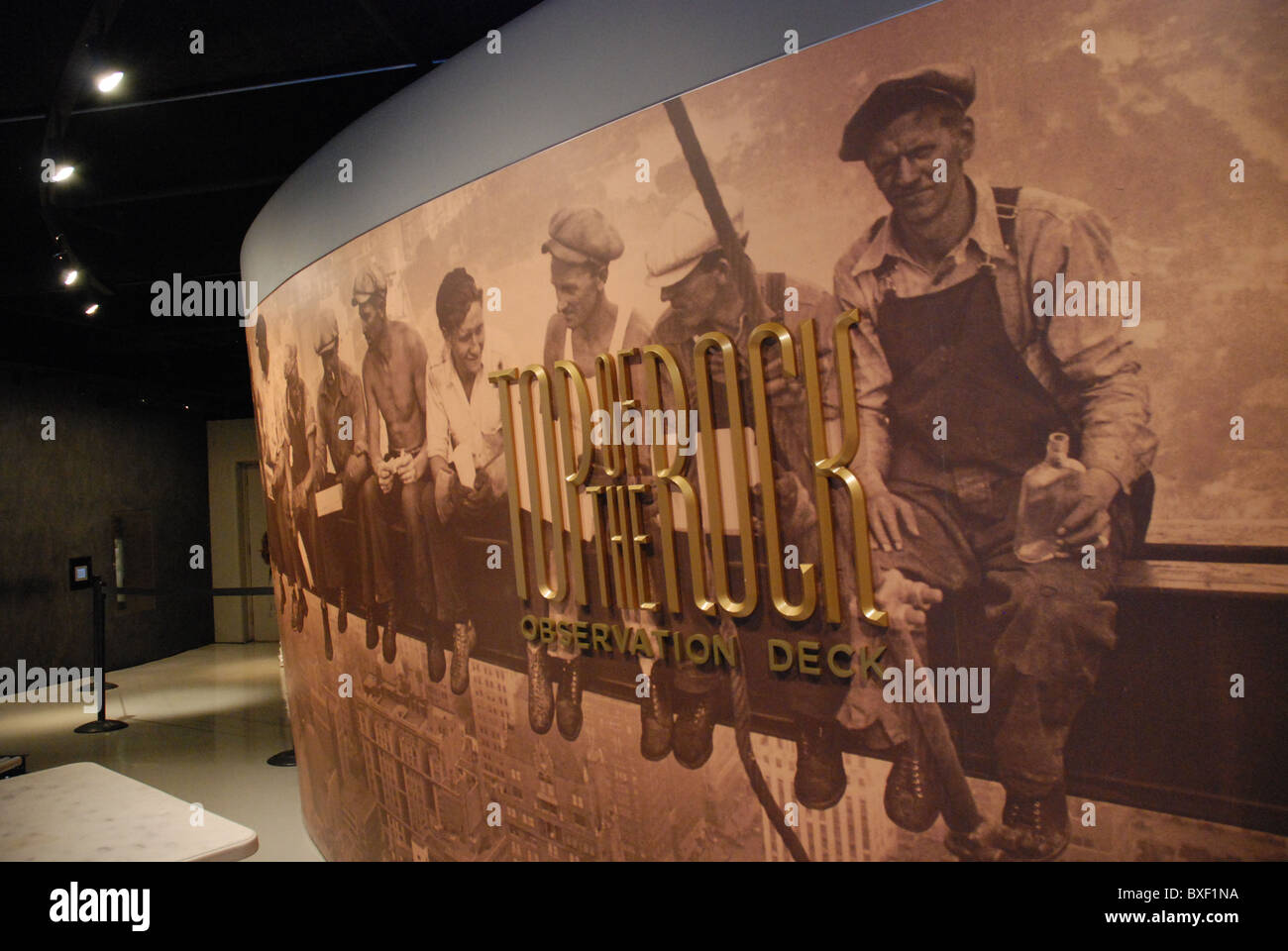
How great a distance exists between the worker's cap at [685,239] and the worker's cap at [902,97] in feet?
1.13

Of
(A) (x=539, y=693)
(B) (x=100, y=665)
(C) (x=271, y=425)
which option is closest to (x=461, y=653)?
(A) (x=539, y=693)

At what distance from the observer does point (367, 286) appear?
3912 mm

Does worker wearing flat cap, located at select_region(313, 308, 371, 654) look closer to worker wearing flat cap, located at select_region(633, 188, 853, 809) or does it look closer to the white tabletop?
the white tabletop

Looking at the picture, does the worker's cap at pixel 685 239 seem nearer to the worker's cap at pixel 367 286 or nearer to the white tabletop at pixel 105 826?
the worker's cap at pixel 367 286

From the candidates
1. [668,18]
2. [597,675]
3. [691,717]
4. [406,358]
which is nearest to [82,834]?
[597,675]

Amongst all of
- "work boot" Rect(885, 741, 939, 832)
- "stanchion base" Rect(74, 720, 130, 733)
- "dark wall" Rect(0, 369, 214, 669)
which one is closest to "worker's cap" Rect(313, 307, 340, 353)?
"work boot" Rect(885, 741, 939, 832)

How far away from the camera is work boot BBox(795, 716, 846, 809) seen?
235cm

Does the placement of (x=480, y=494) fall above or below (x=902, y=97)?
below

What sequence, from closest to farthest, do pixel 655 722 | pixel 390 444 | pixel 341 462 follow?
pixel 655 722 → pixel 390 444 → pixel 341 462

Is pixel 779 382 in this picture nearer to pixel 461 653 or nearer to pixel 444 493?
pixel 444 493

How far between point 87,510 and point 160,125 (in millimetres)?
6779

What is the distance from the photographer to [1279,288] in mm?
1807

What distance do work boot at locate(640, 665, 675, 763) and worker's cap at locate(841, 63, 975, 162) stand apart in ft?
5.17
